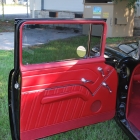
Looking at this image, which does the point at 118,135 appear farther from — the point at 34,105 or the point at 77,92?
the point at 34,105

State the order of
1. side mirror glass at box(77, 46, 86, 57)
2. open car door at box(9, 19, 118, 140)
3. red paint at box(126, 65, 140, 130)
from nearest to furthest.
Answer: open car door at box(9, 19, 118, 140)
side mirror glass at box(77, 46, 86, 57)
red paint at box(126, 65, 140, 130)

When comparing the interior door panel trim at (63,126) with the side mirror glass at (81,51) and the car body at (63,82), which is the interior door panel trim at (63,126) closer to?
the car body at (63,82)

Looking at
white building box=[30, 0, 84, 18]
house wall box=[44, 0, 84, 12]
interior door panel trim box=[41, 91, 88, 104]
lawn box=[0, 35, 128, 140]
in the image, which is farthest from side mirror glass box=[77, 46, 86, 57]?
house wall box=[44, 0, 84, 12]

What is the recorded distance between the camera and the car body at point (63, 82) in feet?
6.59

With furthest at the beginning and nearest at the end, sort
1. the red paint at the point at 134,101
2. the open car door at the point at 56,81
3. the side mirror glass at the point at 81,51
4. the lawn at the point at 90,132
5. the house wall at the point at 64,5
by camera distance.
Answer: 1. the house wall at the point at 64,5
2. the lawn at the point at 90,132
3. the red paint at the point at 134,101
4. the side mirror glass at the point at 81,51
5. the open car door at the point at 56,81

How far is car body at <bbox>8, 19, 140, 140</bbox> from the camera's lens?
2.01 metres

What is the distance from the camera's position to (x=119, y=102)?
259 centimetres

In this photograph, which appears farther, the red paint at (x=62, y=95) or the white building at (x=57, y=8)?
the white building at (x=57, y=8)

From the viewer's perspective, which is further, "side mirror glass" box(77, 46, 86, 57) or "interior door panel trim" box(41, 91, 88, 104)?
"side mirror glass" box(77, 46, 86, 57)

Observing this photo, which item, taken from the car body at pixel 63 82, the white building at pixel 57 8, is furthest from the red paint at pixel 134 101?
the white building at pixel 57 8

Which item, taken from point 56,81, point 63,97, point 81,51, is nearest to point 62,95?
point 63,97

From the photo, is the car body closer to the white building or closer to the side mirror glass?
the side mirror glass

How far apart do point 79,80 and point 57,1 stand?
1164cm

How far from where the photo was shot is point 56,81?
6.96 feet
